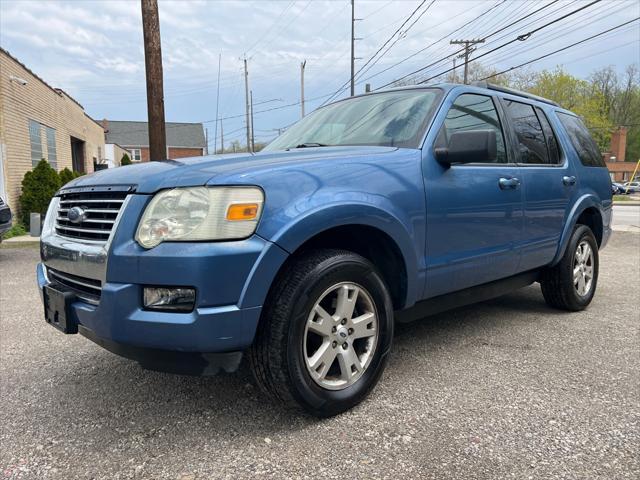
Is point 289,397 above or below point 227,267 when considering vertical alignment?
below

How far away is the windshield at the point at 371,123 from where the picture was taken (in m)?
3.17

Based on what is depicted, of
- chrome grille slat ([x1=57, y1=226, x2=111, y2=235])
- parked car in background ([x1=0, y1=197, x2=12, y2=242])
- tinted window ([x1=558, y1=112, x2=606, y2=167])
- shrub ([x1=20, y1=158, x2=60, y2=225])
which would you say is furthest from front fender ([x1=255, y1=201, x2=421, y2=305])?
shrub ([x1=20, y1=158, x2=60, y2=225])

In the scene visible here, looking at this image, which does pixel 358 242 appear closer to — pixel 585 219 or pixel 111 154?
pixel 585 219

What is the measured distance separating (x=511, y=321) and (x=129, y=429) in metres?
3.20

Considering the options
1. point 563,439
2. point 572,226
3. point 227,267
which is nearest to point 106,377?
point 227,267

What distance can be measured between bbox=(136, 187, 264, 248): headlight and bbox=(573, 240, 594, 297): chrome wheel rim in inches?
137

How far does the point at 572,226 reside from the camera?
4.37 m

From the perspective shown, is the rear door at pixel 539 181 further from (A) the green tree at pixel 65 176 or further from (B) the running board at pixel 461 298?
(A) the green tree at pixel 65 176

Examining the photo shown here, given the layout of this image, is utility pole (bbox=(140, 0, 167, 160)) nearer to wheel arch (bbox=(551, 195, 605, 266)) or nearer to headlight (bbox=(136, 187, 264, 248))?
wheel arch (bbox=(551, 195, 605, 266))

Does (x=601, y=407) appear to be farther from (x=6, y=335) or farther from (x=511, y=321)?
(x=6, y=335)

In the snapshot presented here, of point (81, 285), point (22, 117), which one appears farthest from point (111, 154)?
point (81, 285)

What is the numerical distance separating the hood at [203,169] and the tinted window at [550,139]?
2049mm

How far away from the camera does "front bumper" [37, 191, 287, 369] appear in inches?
82.7

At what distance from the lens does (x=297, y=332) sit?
234 centimetres
